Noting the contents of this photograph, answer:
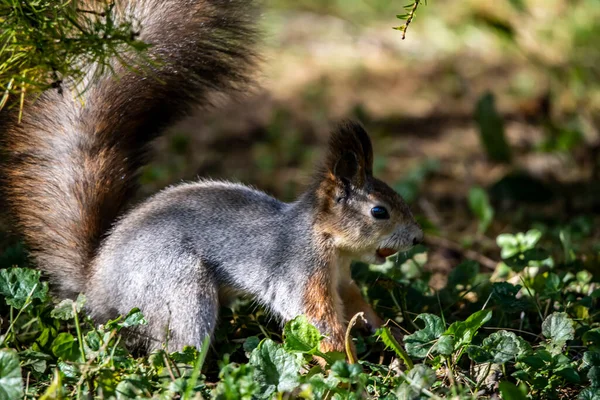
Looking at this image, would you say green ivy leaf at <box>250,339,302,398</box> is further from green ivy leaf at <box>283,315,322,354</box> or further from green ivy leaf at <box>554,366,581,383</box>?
green ivy leaf at <box>554,366,581,383</box>

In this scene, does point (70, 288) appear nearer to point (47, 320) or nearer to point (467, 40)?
point (47, 320)

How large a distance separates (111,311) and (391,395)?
0.85 meters

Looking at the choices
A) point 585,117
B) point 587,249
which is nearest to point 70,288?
point 587,249

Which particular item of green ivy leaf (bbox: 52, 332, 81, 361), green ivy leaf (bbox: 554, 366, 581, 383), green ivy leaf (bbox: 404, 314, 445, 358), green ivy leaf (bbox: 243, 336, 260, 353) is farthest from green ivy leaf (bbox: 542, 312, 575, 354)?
green ivy leaf (bbox: 52, 332, 81, 361)

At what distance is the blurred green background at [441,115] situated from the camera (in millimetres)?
3875

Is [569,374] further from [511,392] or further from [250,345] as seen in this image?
[250,345]

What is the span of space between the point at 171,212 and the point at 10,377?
72 cm

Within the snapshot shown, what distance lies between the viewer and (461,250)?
3432mm

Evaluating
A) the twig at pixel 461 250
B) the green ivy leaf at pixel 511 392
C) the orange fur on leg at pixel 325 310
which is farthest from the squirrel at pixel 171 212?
the twig at pixel 461 250

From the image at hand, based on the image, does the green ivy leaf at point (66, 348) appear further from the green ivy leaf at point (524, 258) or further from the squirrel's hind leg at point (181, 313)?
the green ivy leaf at point (524, 258)

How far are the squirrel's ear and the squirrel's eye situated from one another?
0.28 ft

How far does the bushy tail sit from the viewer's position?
94.3 inches

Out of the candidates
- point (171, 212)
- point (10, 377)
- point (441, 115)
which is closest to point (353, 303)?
point (171, 212)

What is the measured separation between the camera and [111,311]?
2324 mm
